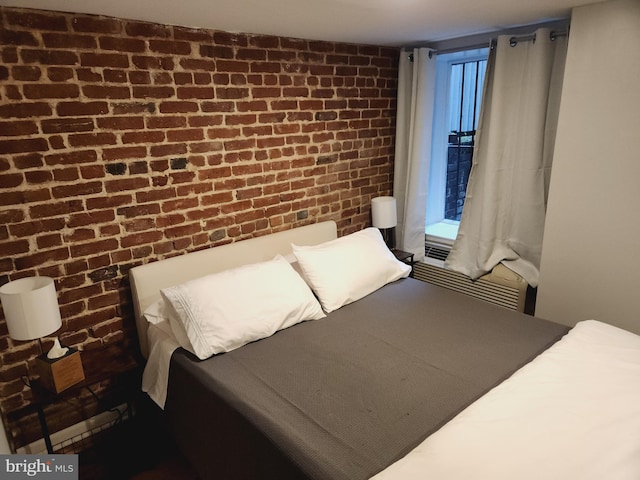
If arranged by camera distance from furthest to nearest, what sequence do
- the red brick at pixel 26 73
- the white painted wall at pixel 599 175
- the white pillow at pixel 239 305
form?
the white painted wall at pixel 599 175 → the white pillow at pixel 239 305 → the red brick at pixel 26 73

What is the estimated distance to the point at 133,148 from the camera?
88.7 inches

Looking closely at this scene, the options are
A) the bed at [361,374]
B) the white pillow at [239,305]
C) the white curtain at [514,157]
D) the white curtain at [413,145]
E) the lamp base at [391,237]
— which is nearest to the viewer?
the bed at [361,374]

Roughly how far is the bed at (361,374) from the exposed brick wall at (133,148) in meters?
0.22

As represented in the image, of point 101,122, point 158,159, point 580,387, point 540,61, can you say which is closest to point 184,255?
point 158,159

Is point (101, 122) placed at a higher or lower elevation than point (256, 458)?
higher

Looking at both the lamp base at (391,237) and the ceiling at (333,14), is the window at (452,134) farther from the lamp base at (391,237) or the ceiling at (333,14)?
the ceiling at (333,14)

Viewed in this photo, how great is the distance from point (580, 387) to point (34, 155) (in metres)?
2.49

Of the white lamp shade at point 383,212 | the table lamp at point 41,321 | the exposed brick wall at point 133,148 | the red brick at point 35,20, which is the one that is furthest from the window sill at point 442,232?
the red brick at point 35,20

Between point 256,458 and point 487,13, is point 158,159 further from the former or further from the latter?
point 487,13

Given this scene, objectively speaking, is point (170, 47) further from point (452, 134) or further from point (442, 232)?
point (442, 232)

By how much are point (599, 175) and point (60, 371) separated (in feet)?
9.43

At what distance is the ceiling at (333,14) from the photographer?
1881mm

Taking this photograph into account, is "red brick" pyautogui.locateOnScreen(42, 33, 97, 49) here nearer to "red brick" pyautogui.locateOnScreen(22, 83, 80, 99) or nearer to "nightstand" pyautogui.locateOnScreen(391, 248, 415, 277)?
"red brick" pyautogui.locateOnScreen(22, 83, 80, 99)

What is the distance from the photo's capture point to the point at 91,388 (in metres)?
2.36
